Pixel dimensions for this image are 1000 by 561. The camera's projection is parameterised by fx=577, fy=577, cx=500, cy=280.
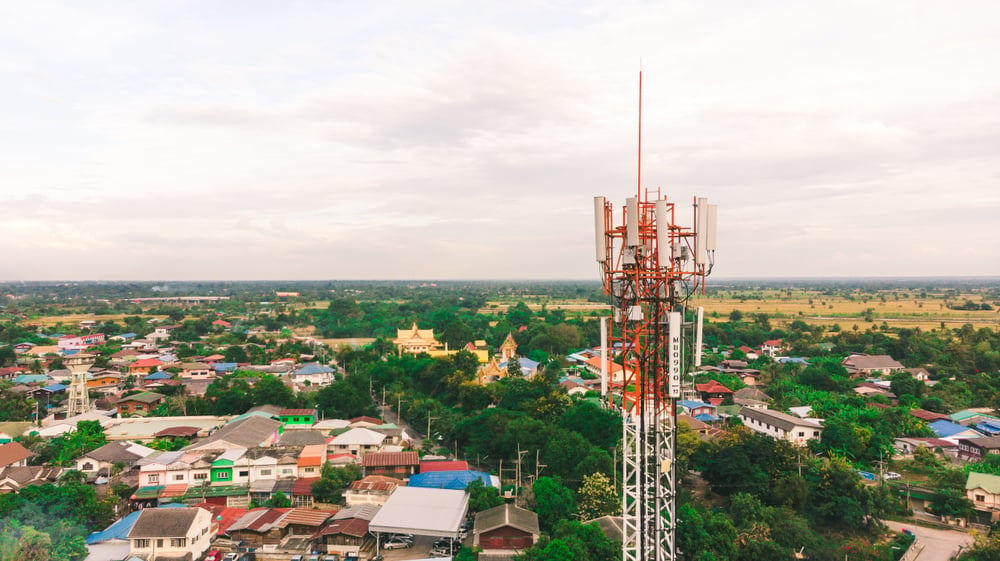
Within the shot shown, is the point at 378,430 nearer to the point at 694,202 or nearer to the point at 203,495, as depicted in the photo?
the point at 203,495

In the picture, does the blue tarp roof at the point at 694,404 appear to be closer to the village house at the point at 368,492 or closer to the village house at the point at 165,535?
the village house at the point at 368,492

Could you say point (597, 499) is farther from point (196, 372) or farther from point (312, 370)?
point (196, 372)

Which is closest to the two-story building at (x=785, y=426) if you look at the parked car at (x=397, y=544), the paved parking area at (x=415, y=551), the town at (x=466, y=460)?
the town at (x=466, y=460)

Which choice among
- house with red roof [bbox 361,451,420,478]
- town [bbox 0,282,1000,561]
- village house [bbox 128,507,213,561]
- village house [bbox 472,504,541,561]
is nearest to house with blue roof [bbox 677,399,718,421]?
town [bbox 0,282,1000,561]

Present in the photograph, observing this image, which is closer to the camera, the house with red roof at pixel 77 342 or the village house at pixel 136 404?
the village house at pixel 136 404

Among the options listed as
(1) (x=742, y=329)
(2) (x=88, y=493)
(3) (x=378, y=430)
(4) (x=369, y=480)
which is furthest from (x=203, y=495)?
(1) (x=742, y=329)
